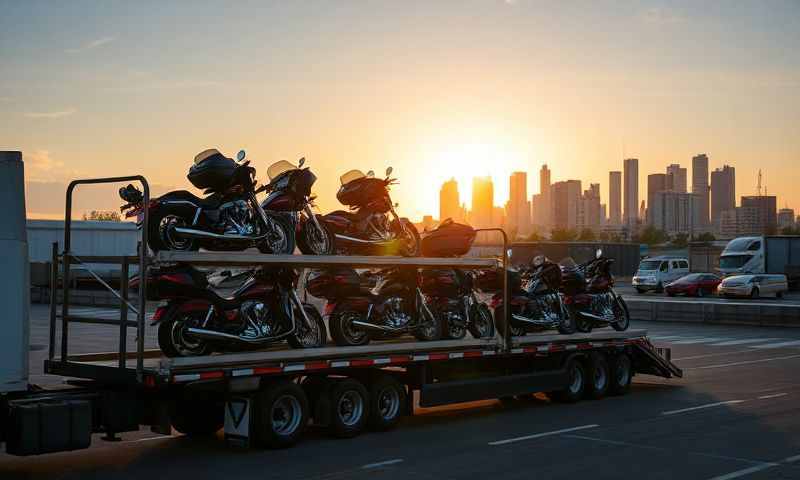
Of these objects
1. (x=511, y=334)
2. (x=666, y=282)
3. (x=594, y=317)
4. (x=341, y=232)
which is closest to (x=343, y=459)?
(x=341, y=232)

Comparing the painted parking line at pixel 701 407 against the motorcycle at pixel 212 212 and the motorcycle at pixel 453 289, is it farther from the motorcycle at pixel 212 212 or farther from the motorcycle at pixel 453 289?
the motorcycle at pixel 212 212

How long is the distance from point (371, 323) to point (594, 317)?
6.12m

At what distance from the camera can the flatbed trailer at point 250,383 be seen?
9.70 metres

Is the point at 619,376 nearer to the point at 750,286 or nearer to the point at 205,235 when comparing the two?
the point at 205,235

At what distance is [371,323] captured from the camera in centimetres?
1315

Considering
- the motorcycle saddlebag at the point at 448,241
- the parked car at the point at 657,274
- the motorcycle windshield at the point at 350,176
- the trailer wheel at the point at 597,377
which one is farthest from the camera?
the parked car at the point at 657,274

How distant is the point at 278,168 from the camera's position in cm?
1290

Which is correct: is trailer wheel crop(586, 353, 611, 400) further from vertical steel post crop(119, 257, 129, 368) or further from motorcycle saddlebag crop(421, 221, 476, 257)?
vertical steel post crop(119, 257, 129, 368)

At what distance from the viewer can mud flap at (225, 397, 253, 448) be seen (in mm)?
11086

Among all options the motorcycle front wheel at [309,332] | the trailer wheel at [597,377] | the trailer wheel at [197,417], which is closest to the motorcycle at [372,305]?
the motorcycle front wheel at [309,332]

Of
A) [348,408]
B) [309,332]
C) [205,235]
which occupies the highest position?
[205,235]

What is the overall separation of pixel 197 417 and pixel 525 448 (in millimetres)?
4138

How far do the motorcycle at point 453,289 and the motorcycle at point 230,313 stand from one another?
→ 2.53 meters

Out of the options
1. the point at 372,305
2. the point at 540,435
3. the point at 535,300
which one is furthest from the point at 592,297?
the point at 372,305
